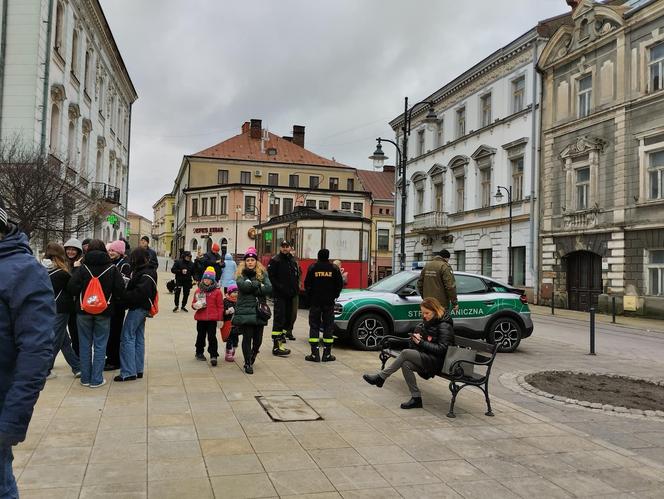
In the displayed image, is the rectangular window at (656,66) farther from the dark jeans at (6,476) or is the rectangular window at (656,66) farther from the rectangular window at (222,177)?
the rectangular window at (222,177)

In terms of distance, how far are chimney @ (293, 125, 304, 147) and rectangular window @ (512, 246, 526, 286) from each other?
52.2 m

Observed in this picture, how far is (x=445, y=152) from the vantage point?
4044cm

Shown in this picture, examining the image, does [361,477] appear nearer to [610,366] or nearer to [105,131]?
[610,366]

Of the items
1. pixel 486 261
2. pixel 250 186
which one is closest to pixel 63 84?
pixel 486 261

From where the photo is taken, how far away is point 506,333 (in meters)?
11.5

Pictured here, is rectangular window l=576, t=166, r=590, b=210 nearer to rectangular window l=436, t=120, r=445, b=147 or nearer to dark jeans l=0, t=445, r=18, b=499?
rectangular window l=436, t=120, r=445, b=147

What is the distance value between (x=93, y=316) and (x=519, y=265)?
2846 centimetres

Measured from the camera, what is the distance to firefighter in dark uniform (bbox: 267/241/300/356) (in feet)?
33.0

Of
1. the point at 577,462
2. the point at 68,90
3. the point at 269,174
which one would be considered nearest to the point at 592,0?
the point at 68,90

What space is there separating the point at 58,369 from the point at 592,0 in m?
28.7

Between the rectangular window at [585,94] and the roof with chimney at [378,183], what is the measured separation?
4522 centimetres

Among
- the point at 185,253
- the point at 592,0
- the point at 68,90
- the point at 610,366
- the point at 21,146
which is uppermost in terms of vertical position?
the point at 592,0

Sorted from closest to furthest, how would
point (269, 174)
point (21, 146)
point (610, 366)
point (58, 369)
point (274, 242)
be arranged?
1. point (58, 369)
2. point (610, 366)
3. point (21, 146)
4. point (274, 242)
5. point (269, 174)

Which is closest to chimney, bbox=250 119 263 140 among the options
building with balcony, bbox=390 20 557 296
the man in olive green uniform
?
building with balcony, bbox=390 20 557 296
